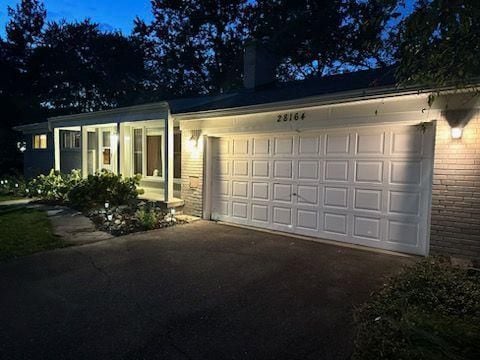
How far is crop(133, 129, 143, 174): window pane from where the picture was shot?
12.3 m

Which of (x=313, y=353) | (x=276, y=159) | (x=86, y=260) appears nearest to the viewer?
(x=313, y=353)

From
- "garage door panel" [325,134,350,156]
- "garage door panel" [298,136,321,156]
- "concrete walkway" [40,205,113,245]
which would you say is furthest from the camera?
"garage door panel" [298,136,321,156]

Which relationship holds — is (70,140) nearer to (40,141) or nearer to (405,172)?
(40,141)

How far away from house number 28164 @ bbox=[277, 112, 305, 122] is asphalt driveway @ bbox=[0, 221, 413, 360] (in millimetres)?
2726

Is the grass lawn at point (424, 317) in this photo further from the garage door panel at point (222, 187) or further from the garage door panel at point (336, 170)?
the garage door panel at point (222, 187)

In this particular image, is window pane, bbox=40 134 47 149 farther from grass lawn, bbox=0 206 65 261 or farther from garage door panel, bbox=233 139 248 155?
garage door panel, bbox=233 139 248 155

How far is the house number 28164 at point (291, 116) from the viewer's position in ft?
23.7

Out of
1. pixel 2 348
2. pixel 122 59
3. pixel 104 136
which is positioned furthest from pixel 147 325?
pixel 122 59

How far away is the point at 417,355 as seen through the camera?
2328 millimetres

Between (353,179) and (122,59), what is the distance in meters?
25.2

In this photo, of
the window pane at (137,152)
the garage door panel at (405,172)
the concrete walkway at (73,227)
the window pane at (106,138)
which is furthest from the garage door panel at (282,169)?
the window pane at (106,138)

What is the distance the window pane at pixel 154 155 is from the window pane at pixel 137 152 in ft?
1.55

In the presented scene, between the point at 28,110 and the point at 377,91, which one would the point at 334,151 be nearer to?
the point at 377,91

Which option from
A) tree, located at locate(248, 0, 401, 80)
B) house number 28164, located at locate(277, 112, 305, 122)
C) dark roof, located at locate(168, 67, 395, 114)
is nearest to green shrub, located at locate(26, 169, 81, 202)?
dark roof, located at locate(168, 67, 395, 114)
